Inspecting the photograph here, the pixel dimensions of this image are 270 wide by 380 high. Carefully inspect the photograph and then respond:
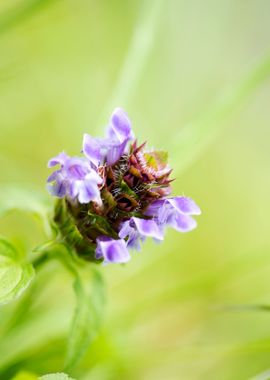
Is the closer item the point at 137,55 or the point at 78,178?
the point at 78,178

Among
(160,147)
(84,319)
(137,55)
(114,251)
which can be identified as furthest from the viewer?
(137,55)

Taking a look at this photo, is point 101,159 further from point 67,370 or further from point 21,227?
point 21,227

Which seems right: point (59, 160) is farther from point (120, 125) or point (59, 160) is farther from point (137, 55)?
point (137, 55)

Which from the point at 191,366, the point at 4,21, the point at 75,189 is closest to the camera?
the point at 75,189

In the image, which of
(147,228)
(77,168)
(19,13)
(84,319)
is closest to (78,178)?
(77,168)

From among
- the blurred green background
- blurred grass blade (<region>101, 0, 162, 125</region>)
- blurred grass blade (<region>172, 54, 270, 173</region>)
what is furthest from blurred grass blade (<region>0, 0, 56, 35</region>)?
blurred grass blade (<region>172, 54, 270, 173</region>)

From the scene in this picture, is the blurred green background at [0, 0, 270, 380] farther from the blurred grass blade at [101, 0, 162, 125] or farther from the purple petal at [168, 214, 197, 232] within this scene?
the purple petal at [168, 214, 197, 232]

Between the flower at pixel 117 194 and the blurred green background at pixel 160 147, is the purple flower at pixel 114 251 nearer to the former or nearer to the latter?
the flower at pixel 117 194

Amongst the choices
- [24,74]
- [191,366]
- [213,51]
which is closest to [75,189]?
[191,366]
